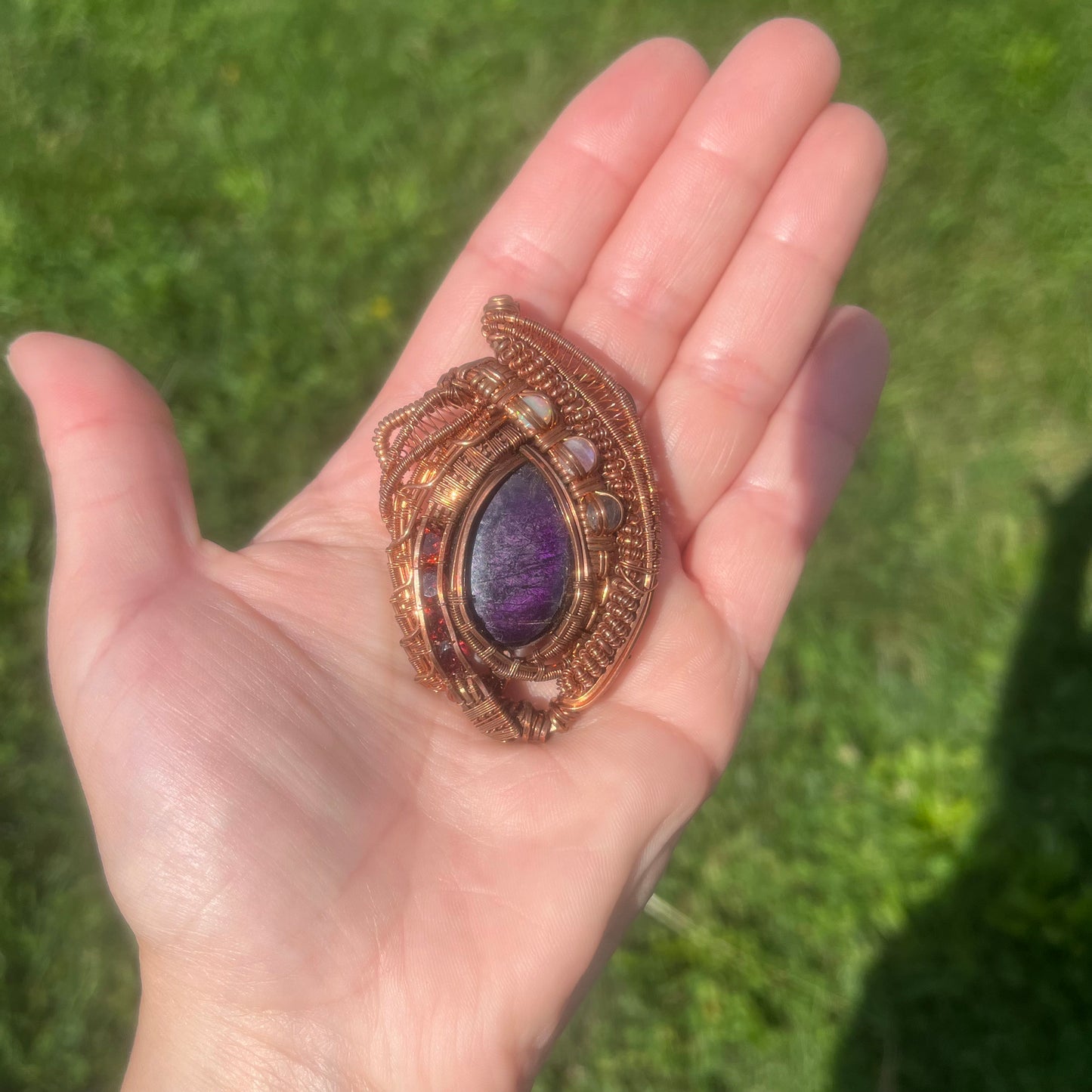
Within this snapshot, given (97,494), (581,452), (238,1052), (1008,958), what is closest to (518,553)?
(581,452)

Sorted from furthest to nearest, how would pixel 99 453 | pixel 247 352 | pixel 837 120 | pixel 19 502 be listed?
1. pixel 247 352
2. pixel 19 502
3. pixel 837 120
4. pixel 99 453

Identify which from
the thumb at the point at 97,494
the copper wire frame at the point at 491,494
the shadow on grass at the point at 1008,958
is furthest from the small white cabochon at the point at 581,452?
the shadow on grass at the point at 1008,958

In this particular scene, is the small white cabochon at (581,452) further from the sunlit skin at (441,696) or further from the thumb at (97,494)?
the thumb at (97,494)

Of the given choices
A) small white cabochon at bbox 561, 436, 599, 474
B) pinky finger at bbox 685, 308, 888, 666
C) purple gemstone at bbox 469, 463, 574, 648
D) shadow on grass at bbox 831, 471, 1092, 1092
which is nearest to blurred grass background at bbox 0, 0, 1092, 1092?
shadow on grass at bbox 831, 471, 1092, 1092

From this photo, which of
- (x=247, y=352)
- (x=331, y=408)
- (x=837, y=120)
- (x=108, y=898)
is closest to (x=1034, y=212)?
(x=837, y=120)

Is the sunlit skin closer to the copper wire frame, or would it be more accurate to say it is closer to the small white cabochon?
the copper wire frame

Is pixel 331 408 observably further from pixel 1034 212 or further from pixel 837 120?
pixel 1034 212
